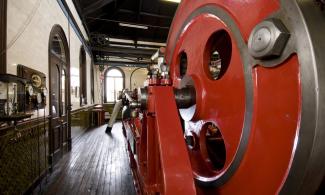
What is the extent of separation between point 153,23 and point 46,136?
5938 mm

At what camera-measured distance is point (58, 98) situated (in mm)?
3773

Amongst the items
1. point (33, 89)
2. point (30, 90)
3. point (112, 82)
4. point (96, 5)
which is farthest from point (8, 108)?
point (112, 82)

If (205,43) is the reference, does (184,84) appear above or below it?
below

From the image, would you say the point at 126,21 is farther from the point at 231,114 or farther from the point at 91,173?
the point at 231,114

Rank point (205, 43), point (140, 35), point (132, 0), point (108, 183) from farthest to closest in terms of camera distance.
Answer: point (140, 35), point (132, 0), point (108, 183), point (205, 43)

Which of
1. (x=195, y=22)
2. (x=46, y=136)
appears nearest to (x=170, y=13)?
(x=46, y=136)

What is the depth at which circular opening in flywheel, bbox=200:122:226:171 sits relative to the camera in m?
1.00

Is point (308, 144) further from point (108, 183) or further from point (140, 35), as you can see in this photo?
point (140, 35)

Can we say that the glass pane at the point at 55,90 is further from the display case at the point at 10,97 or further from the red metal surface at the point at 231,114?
the red metal surface at the point at 231,114

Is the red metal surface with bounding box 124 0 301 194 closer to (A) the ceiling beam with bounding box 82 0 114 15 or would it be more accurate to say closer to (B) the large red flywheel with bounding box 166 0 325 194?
(B) the large red flywheel with bounding box 166 0 325 194

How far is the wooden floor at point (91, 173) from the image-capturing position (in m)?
2.54

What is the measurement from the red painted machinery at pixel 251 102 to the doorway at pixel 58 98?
285cm

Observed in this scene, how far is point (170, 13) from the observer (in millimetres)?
7219

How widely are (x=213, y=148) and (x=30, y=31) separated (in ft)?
8.40
